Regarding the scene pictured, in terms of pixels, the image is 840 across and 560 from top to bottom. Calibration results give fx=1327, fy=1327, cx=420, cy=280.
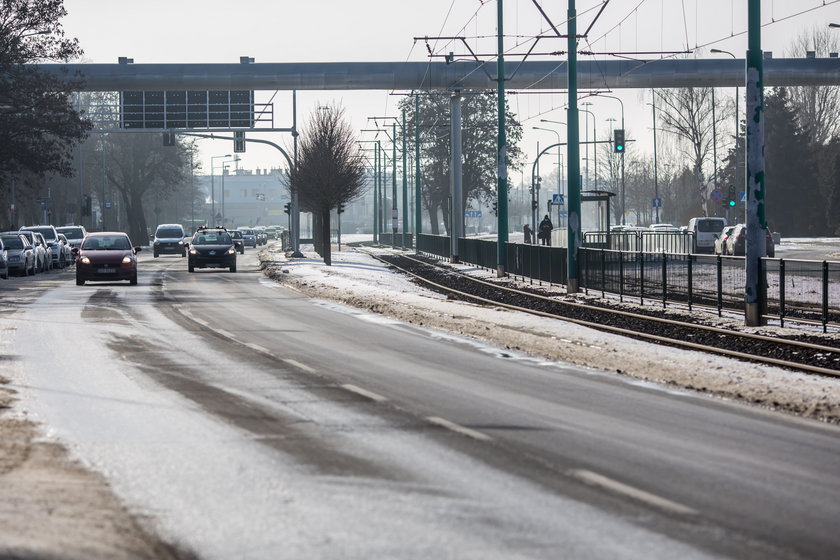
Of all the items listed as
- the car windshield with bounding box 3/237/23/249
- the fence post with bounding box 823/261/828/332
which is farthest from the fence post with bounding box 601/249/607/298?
the car windshield with bounding box 3/237/23/249

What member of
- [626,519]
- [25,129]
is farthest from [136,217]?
[626,519]

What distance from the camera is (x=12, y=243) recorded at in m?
48.3

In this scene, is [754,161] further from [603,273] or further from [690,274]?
[603,273]

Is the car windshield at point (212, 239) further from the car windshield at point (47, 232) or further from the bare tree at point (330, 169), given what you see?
the car windshield at point (47, 232)

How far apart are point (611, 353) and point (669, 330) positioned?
5471 mm

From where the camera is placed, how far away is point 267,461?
9.52m

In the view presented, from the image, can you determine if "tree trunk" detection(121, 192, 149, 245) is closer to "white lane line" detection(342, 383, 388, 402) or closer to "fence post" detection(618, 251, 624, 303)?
"fence post" detection(618, 251, 624, 303)

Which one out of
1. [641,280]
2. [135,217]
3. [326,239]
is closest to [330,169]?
[326,239]

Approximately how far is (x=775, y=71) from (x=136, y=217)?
6206 centimetres

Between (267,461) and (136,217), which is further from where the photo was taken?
(136,217)

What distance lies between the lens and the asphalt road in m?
7.23

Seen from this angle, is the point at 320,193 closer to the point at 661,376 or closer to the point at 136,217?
the point at 661,376

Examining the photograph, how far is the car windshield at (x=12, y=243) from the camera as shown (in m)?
48.1

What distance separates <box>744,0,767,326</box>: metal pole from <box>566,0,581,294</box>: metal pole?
32.0ft
